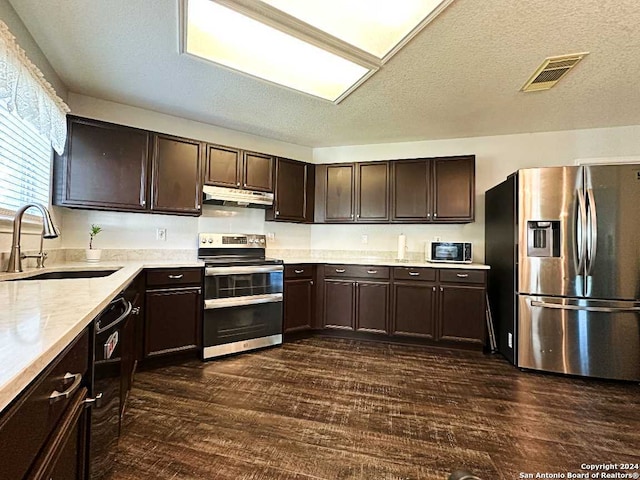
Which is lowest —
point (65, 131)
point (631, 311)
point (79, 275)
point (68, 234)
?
point (631, 311)

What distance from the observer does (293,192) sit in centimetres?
416

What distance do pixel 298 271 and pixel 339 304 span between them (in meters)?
0.60

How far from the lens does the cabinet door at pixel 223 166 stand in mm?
3514

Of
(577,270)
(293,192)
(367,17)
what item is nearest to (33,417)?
(367,17)

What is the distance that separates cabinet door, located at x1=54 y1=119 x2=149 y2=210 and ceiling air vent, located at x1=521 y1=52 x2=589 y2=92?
10.5 ft

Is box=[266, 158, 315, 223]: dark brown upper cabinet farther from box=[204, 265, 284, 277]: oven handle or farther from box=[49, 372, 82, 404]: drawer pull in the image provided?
box=[49, 372, 82, 404]: drawer pull

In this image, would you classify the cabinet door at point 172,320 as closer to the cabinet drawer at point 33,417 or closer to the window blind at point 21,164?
the window blind at point 21,164

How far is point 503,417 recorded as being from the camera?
2225 millimetres

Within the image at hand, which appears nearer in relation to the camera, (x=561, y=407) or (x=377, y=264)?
(x=561, y=407)

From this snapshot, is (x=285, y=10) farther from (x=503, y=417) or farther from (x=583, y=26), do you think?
(x=503, y=417)

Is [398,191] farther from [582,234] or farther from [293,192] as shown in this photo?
[582,234]

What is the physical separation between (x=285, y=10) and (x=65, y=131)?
1.91 m

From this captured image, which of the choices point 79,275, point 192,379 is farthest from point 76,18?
point 192,379

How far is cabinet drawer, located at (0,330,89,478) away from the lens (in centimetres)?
57
